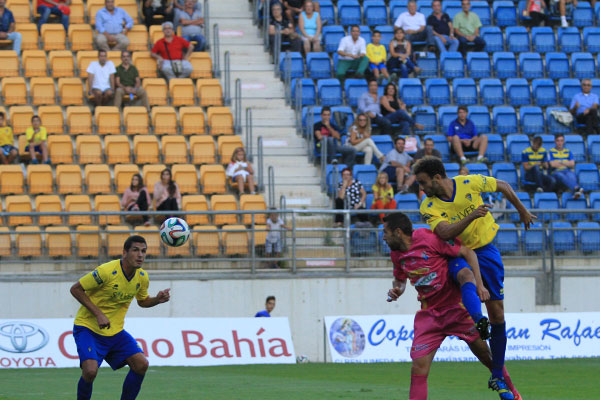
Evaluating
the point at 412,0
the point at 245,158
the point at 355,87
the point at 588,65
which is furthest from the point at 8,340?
the point at 588,65

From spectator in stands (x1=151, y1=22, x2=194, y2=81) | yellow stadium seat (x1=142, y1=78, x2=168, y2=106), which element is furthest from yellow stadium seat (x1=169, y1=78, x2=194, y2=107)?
spectator in stands (x1=151, y1=22, x2=194, y2=81)

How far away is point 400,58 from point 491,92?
219 cm

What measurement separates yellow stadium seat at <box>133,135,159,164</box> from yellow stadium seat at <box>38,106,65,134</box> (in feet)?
5.09

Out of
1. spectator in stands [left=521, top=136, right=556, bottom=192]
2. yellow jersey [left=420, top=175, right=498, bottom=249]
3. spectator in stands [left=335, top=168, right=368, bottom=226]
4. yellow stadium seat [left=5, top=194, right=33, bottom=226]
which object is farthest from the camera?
spectator in stands [left=521, top=136, right=556, bottom=192]

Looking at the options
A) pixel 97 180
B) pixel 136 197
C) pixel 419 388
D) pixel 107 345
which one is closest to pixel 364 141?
pixel 136 197

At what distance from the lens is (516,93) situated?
24.3 m

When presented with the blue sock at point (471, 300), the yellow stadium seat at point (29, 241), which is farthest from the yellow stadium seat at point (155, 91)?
the blue sock at point (471, 300)

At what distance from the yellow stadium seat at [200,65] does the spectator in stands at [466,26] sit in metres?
6.04

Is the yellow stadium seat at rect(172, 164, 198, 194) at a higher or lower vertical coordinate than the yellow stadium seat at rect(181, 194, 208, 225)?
higher

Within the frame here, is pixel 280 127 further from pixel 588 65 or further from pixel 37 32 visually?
pixel 588 65

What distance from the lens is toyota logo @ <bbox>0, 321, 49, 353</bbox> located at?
57.5 ft

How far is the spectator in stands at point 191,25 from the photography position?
2388cm

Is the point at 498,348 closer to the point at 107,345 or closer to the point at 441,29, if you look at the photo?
the point at 107,345

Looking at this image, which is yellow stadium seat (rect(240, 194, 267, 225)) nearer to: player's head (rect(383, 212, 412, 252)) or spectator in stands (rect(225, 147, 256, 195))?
spectator in stands (rect(225, 147, 256, 195))
